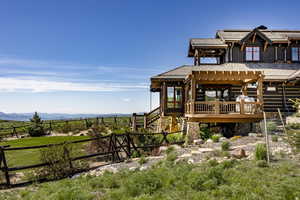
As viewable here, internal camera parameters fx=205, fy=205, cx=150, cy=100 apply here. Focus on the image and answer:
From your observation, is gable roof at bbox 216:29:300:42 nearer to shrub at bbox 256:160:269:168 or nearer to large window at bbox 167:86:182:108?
large window at bbox 167:86:182:108

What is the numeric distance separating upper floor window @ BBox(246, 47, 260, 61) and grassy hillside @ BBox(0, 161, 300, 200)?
1313cm

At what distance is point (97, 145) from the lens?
11211 mm

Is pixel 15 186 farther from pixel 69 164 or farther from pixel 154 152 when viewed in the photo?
pixel 154 152

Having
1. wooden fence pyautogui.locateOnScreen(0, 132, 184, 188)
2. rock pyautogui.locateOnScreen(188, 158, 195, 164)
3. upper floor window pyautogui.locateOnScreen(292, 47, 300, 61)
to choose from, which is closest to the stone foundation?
wooden fence pyautogui.locateOnScreen(0, 132, 184, 188)

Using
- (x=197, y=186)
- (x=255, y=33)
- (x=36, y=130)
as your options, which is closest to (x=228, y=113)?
(x=197, y=186)

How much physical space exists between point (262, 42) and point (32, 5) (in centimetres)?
1772

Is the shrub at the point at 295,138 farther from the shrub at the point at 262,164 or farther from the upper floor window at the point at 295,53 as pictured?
the upper floor window at the point at 295,53

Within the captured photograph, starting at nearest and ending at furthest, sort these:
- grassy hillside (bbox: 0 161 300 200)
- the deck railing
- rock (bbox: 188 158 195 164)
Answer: grassy hillside (bbox: 0 161 300 200) → rock (bbox: 188 158 195 164) → the deck railing

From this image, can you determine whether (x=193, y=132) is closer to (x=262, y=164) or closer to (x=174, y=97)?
(x=174, y=97)

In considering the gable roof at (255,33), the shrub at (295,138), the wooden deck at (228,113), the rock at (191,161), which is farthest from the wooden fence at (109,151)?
the gable roof at (255,33)

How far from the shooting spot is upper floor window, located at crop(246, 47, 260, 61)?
17578mm

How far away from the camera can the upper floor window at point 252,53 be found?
17578 mm

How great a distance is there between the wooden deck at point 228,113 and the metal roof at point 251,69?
3.72 meters

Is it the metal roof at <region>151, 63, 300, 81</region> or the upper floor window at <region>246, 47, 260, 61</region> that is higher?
the upper floor window at <region>246, 47, 260, 61</region>
